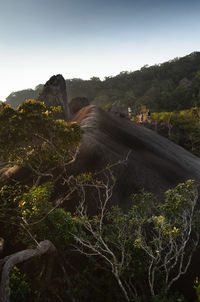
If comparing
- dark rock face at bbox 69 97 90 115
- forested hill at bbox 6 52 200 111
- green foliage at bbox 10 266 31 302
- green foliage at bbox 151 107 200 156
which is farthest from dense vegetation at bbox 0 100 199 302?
forested hill at bbox 6 52 200 111

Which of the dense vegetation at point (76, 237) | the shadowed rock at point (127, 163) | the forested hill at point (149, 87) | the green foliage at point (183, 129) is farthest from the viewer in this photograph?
the forested hill at point (149, 87)

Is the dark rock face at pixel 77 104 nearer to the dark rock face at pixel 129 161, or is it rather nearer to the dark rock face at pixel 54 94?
the dark rock face at pixel 54 94

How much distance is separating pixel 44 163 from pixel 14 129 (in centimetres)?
294

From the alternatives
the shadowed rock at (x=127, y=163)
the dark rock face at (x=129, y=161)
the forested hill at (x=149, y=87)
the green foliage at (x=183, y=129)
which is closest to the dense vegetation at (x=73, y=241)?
the shadowed rock at (x=127, y=163)

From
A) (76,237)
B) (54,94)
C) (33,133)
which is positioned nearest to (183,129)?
(54,94)

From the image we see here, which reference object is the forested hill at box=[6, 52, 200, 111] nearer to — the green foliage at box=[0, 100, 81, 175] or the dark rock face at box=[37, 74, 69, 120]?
the dark rock face at box=[37, 74, 69, 120]

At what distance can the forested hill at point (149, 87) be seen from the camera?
59031 mm

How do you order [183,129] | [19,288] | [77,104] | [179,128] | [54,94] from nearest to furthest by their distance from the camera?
[19,288], [54,94], [77,104], [183,129], [179,128]

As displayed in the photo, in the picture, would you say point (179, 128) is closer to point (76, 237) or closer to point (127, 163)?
point (127, 163)

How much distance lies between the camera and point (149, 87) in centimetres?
7344

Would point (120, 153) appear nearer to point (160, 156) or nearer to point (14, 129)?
point (160, 156)

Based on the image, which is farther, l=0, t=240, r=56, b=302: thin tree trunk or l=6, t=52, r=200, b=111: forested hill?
l=6, t=52, r=200, b=111: forested hill

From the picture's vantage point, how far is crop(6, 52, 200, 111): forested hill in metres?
59.0

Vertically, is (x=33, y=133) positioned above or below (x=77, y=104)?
below
